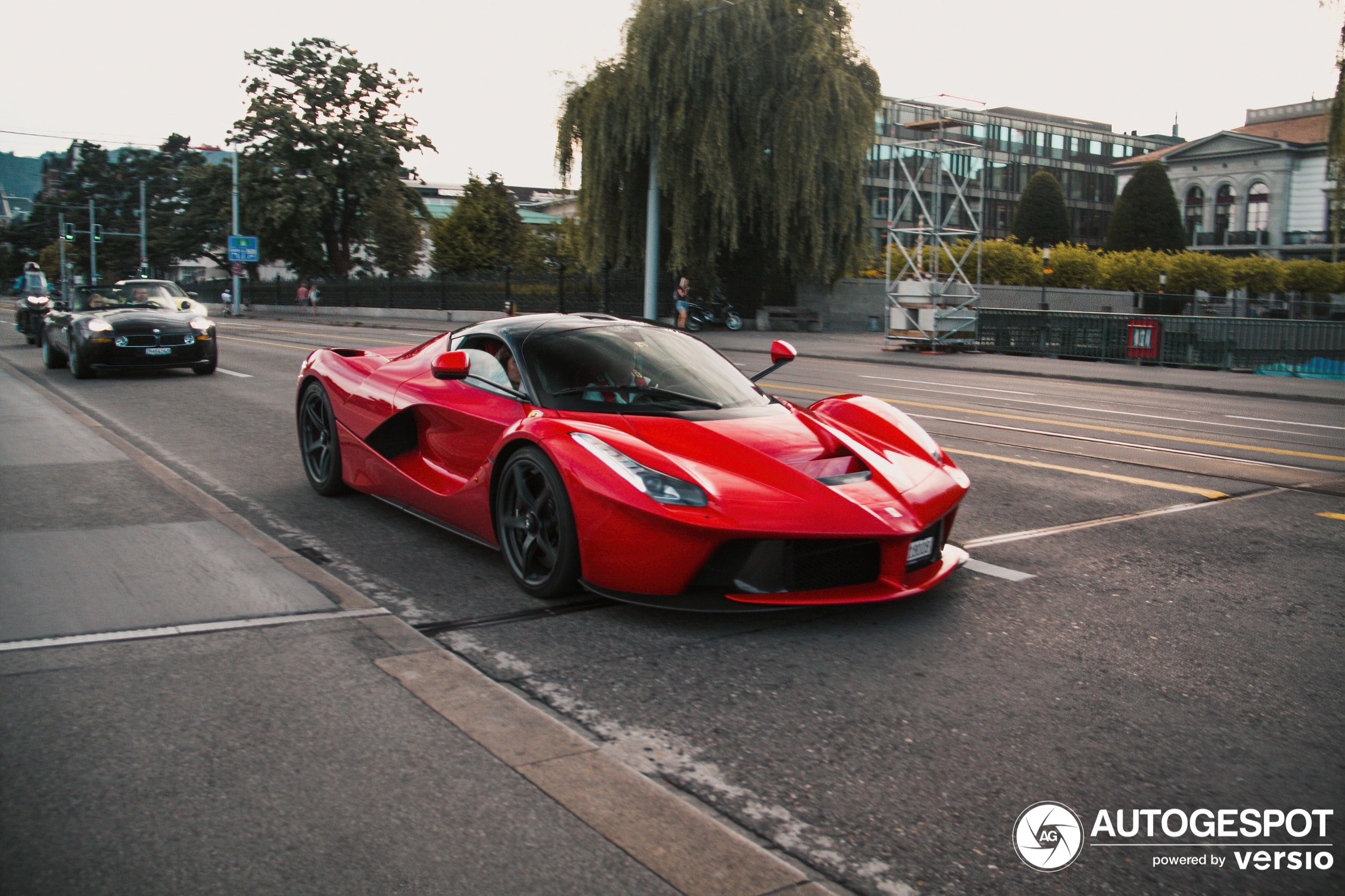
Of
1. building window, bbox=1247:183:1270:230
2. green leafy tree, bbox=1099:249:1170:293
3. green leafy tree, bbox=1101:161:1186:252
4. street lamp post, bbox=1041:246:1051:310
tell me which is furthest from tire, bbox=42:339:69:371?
building window, bbox=1247:183:1270:230

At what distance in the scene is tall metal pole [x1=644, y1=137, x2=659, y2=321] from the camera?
93.8ft

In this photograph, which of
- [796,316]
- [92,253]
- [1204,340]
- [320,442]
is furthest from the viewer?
[92,253]

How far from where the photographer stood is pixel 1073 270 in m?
44.8

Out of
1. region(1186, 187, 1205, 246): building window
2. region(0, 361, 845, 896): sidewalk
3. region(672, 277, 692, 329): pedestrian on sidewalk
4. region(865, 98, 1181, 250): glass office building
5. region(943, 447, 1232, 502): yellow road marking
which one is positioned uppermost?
region(865, 98, 1181, 250): glass office building

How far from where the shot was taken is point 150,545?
17.6 feet

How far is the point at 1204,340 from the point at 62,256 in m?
85.3

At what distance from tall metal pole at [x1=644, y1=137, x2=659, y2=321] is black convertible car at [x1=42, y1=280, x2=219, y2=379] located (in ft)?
47.6

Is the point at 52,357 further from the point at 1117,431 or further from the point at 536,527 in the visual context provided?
the point at 1117,431

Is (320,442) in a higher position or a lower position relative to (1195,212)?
lower

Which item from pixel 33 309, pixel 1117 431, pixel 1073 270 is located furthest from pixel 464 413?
pixel 1073 270

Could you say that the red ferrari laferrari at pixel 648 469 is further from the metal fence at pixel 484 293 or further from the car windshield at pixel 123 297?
the metal fence at pixel 484 293

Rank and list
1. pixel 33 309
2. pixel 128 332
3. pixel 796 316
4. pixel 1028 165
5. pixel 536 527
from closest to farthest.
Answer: pixel 536 527 → pixel 128 332 → pixel 33 309 → pixel 796 316 → pixel 1028 165

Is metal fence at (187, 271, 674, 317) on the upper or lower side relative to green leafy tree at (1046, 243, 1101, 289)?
lower

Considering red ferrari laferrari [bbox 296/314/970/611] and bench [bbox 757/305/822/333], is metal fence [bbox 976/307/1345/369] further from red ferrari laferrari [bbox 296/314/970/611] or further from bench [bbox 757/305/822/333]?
red ferrari laferrari [bbox 296/314/970/611]
